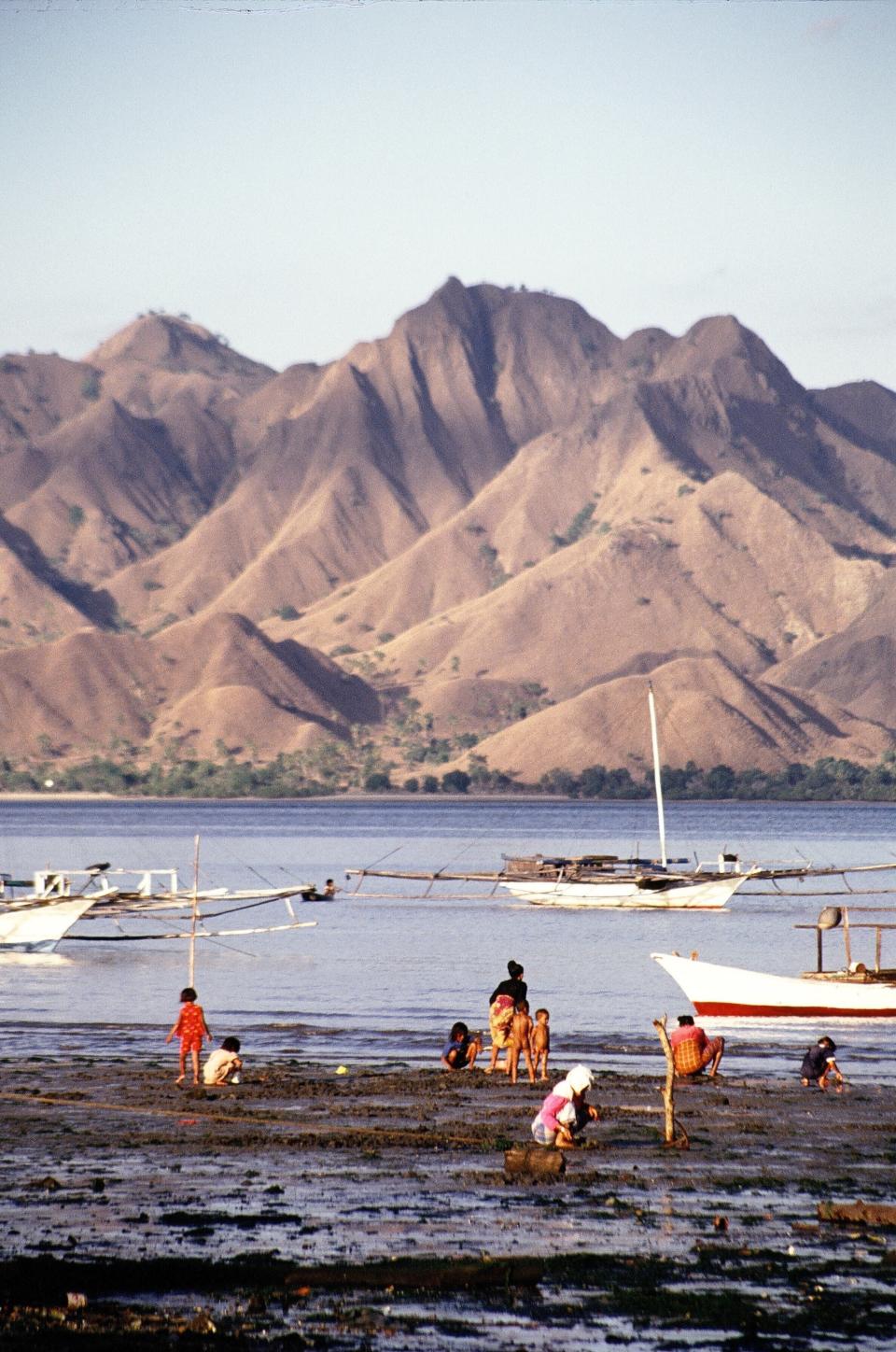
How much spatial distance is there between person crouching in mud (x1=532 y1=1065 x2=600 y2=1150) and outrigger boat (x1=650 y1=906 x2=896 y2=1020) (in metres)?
13.3

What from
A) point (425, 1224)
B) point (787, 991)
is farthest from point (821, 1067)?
point (425, 1224)

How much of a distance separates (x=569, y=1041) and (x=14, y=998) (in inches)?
503

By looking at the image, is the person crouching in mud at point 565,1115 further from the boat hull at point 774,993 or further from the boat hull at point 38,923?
the boat hull at point 38,923

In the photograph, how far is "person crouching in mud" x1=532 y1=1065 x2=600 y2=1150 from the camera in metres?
22.7

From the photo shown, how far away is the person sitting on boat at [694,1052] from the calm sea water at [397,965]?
139 cm

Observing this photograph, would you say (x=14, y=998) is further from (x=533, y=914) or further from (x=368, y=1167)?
(x=533, y=914)

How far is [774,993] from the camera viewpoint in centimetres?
3694

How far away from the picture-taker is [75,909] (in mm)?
50906

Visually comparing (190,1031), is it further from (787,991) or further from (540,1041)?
(787,991)

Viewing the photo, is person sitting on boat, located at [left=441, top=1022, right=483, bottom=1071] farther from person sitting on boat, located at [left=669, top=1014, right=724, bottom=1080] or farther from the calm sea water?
person sitting on boat, located at [left=669, top=1014, right=724, bottom=1080]

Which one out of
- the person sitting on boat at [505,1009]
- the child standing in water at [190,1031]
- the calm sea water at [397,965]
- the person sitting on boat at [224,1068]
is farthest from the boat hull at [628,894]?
the person sitting on boat at [224,1068]

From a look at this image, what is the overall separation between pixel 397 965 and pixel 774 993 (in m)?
16.6

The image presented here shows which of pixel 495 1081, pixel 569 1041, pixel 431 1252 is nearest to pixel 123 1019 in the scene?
pixel 569 1041

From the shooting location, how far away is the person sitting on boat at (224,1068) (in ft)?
90.0
